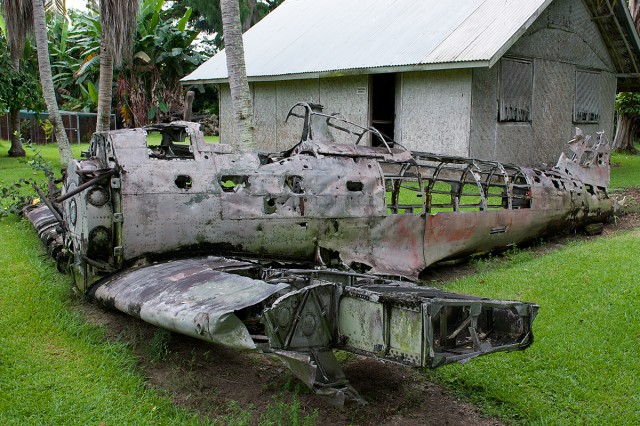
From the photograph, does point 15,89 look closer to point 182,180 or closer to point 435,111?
point 435,111

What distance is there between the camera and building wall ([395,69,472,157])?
16.1m

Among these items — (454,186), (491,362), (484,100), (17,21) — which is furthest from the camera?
(17,21)

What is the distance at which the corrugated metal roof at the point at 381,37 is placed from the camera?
15.3 metres

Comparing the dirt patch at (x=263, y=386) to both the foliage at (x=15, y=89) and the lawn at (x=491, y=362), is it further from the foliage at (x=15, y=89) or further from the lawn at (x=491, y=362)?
the foliage at (x=15, y=89)

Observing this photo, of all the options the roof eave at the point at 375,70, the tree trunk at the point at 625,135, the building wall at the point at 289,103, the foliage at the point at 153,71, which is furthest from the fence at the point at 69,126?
the tree trunk at the point at 625,135

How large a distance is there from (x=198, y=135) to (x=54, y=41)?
112 feet

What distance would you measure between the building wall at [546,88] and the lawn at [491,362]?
26.6 ft

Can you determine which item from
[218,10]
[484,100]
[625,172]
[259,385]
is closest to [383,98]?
[484,100]

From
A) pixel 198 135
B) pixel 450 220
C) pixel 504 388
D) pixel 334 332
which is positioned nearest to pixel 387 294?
pixel 334 332

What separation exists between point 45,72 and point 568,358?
17365mm

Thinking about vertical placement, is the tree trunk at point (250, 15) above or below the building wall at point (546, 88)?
above

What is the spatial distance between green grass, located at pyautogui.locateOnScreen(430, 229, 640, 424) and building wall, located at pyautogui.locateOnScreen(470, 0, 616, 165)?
819 centimetres

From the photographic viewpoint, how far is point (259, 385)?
5863 mm

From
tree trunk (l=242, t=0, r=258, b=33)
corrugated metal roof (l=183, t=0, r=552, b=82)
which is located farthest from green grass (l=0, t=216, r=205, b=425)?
tree trunk (l=242, t=0, r=258, b=33)
